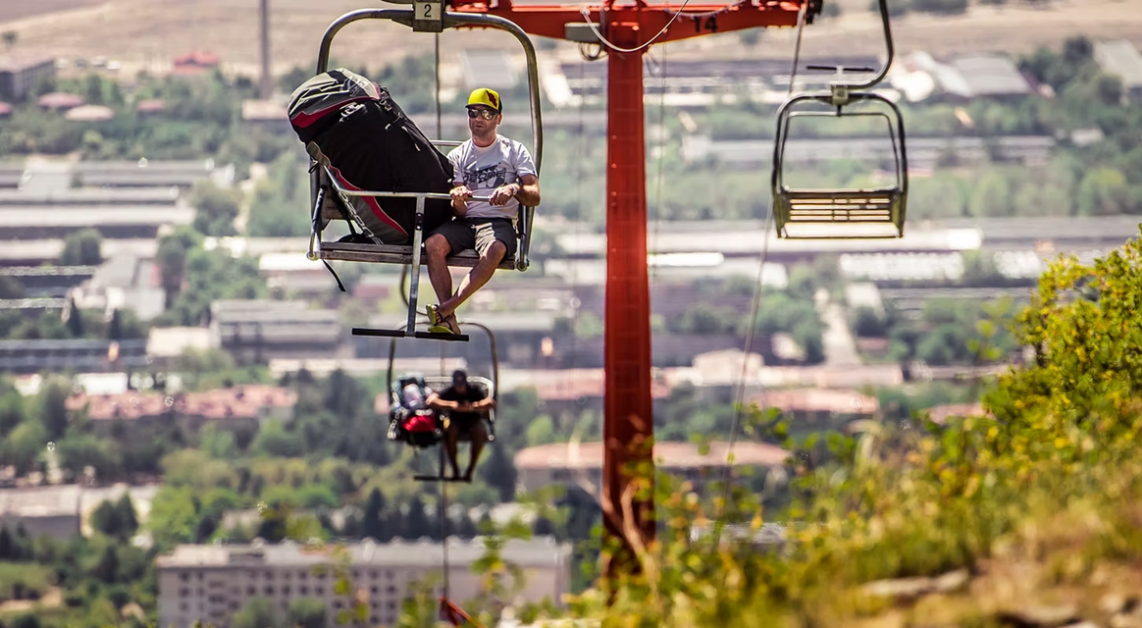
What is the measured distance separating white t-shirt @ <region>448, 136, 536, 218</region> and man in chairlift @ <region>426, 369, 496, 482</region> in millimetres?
1863

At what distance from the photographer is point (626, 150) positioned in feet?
28.9

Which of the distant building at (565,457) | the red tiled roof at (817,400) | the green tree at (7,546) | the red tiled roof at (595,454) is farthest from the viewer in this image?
the red tiled roof at (817,400)

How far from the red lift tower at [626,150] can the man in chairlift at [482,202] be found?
1.77m

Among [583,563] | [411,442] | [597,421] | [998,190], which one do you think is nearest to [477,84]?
[998,190]

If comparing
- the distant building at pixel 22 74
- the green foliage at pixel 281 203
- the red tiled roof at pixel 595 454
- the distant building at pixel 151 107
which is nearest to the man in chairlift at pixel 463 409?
the red tiled roof at pixel 595 454

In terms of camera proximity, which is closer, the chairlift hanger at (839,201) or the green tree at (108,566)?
the chairlift hanger at (839,201)

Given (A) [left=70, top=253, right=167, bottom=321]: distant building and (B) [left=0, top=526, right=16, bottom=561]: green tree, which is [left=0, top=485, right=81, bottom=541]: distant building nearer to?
(B) [left=0, top=526, right=16, bottom=561]: green tree

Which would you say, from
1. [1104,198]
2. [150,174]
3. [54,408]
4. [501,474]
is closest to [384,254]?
[501,474]

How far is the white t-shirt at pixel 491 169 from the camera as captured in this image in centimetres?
685

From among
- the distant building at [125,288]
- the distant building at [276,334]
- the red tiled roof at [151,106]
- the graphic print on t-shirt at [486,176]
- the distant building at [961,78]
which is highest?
the distant building at [961,78]

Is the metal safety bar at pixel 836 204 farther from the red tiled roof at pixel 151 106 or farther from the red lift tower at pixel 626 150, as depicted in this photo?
the red tiled roof at pixel 151 106

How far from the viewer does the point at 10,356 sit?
6203 cm

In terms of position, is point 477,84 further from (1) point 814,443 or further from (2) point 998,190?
(1) point 814,443

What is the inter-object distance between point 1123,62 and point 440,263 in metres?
76.0
